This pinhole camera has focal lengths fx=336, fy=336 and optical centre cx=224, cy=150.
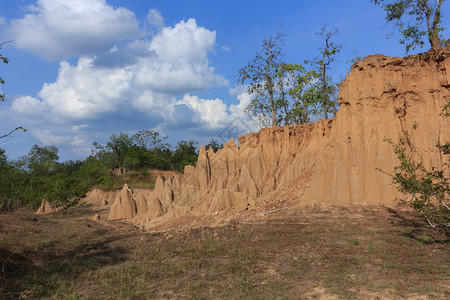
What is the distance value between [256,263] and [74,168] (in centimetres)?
4866

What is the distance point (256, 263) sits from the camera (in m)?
6.52

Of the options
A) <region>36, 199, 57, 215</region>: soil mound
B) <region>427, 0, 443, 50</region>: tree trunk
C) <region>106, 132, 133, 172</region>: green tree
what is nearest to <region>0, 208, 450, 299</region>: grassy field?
<region>427, 0, 443, 50</region>: tree trunk

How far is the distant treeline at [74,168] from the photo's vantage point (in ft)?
79.0

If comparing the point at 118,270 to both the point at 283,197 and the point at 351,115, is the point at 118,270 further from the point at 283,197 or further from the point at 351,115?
A: the point at 351,115

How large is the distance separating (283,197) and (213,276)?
24.2ft

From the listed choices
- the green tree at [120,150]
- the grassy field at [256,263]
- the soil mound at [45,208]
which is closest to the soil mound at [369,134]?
the grassy field at [256,263]

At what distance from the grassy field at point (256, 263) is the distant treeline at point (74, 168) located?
1575 cm

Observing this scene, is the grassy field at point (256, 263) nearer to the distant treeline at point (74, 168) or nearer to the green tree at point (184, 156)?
the distant treeline at point (74, 168)

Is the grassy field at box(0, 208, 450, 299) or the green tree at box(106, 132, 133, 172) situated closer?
the grassy field at box(0, 208, 450, 299)

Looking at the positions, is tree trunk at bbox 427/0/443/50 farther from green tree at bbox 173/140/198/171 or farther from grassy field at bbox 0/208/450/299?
green tree at bbox 173/140/198/171

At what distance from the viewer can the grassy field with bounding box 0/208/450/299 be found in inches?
203

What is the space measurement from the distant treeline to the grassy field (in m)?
15.8

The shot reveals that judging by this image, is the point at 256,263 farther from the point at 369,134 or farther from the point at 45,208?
the point at 45,208

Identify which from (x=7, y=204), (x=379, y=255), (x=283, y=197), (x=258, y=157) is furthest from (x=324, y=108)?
(x=7, y=204)
